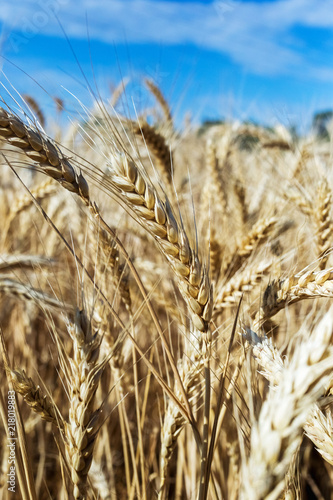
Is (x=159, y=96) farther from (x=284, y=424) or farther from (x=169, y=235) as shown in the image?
(x=284, y=424)

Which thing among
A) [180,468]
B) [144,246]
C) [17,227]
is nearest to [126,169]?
[180,468]

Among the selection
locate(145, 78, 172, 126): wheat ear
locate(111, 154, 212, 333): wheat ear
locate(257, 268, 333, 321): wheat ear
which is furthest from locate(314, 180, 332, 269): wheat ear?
locate(145, 78, 172, 126): wheat ear

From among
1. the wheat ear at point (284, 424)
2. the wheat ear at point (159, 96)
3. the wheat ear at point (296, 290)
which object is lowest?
the wheat ear at point (284, 424)

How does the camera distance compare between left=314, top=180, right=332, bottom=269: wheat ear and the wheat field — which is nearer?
the wheat field

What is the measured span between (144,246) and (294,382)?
182 centimetres

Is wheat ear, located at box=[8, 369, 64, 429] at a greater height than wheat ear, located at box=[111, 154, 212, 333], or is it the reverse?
wheat ear, located at box=[111, 154, 212, 333]

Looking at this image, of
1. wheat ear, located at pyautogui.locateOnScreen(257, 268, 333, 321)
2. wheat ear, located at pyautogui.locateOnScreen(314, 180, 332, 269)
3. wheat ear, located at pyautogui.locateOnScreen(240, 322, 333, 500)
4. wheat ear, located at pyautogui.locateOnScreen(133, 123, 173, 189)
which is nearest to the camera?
→ wheat ear, located at pyautogui.locateOnScreen(240, 322, 333, 500)

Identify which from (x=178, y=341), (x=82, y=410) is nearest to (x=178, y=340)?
(x=178, y=341)

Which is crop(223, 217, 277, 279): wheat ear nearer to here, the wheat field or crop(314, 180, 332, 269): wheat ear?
the wheat field

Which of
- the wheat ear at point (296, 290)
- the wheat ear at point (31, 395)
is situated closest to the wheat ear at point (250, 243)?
the wheat ear at point (296, 290)

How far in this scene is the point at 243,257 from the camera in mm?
1363

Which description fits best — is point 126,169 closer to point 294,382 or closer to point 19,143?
point 19,143

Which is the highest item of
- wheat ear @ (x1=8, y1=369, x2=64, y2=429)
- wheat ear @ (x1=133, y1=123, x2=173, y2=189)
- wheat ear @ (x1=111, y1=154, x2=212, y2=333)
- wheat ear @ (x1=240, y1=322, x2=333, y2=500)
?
wheat ear @ (x1=133, y1=123, x2=173, y2=189)

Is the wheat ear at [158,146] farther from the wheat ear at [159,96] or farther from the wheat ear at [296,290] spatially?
the wheat ear at [296,290]
